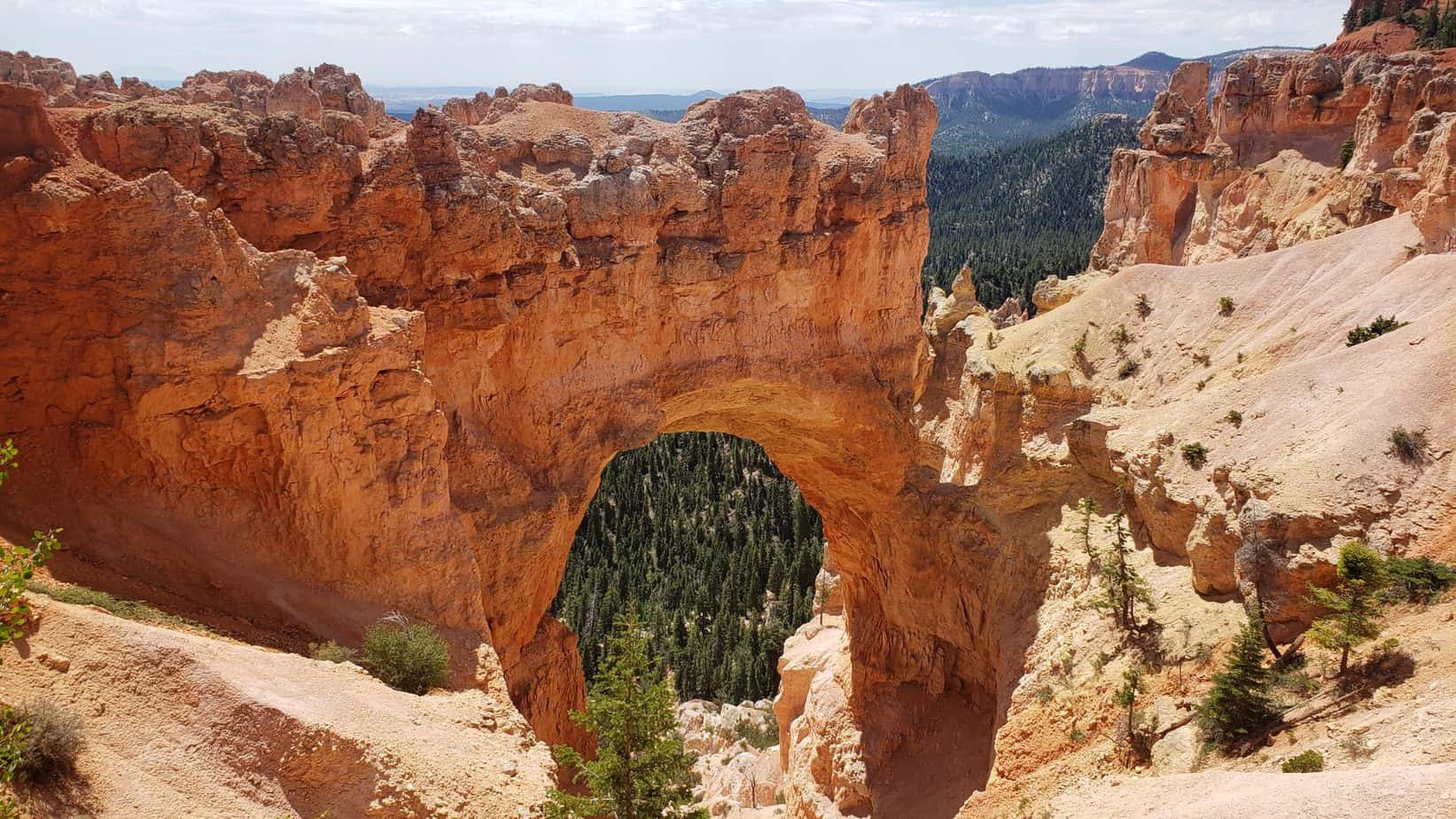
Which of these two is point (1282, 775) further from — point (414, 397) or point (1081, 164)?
point (1081, 164)

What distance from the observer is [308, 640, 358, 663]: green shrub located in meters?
14.3

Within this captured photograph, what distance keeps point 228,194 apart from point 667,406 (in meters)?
12.6

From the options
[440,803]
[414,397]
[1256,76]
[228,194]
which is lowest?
[440,803]

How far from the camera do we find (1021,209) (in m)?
144

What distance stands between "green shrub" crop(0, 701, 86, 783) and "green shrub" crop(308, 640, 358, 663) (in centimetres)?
443

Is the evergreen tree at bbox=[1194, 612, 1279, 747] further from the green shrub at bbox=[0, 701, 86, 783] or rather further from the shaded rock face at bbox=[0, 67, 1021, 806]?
the green shrub at bbox=[0, 701, 86, 783]

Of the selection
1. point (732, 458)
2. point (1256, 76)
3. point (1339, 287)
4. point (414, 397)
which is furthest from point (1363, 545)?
point (732, 458)

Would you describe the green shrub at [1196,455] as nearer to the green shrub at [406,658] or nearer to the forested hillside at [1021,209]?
the green shrub at [406,658]

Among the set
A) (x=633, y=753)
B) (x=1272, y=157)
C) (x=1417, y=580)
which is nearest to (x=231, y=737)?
(x=633, y=753)

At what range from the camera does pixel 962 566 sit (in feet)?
88.5

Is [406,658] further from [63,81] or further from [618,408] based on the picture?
[63,81]

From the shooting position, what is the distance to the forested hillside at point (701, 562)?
48.2 metres

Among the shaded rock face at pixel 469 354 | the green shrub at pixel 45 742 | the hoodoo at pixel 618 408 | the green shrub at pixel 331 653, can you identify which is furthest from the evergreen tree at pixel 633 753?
the green shrub at pixel 45 742

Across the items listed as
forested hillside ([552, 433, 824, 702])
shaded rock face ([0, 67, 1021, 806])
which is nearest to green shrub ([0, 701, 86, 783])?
shaded rock face ([0, 67, 1021, 806])
